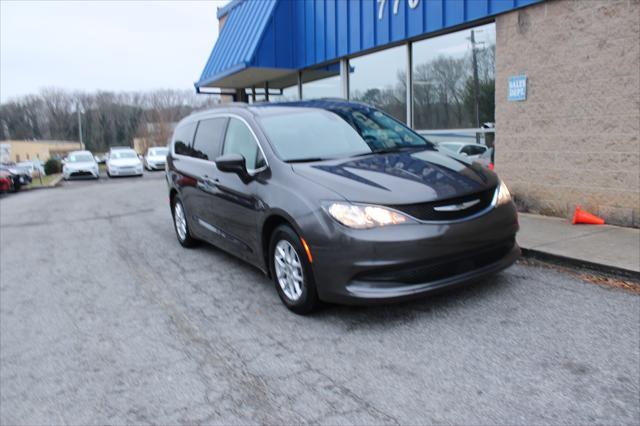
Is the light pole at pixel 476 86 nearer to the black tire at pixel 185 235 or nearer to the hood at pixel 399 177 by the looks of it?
the hood at pixel 399 177

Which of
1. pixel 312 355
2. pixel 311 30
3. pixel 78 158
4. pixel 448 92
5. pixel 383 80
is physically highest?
pixel 311 30

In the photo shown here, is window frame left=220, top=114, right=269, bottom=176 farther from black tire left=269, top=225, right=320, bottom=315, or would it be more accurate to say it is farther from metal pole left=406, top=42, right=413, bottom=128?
metal pole left=406, top=42, right=413, bottom=128

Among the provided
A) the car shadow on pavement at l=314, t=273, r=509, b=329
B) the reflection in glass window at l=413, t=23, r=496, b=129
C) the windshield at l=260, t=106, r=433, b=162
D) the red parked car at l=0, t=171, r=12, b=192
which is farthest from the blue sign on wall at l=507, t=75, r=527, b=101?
the red parked car at l=0, t=171, r=12, b=192

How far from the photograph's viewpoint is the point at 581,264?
4910mm

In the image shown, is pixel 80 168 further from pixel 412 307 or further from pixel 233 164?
pixel 412 307

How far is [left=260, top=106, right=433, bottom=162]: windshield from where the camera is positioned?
4758 millimetres

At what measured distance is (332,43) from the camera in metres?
11.6

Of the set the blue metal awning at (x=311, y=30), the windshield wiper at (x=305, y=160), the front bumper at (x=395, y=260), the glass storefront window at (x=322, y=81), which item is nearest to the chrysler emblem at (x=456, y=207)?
the front bumper at (x=395, y=260)

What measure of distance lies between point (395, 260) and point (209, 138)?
3224 mm

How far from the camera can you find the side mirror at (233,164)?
4.69 meters

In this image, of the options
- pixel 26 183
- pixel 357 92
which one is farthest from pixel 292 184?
pixel 26 183

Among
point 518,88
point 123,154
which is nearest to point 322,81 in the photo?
point 518,88

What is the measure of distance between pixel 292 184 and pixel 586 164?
14.5 ft

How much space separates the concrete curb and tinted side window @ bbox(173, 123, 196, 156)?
13.6 ft
